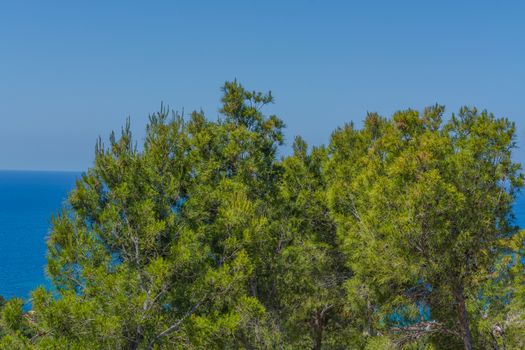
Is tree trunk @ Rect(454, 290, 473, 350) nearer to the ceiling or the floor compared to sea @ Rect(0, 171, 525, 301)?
nearer to the floor

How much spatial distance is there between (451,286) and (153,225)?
8.25 metres

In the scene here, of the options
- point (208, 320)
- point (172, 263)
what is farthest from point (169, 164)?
point (208, 320)

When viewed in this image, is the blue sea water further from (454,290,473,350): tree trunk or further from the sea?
(454,290,473,350): tree trunk

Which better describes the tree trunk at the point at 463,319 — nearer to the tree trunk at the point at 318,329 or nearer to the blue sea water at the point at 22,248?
the tree trunk at the point at 318,329

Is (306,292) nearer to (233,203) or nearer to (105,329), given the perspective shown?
(233,203)

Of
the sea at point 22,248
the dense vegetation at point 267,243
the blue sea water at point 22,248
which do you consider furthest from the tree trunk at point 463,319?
the blue sea water at point 22,248

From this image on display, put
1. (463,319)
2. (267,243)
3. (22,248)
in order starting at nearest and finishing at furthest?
(463,319) → (267,243) → (22,248)

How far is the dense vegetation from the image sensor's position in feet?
32.4

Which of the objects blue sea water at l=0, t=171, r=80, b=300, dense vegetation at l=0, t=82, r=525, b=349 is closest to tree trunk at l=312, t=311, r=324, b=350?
dense vegetation at l=0, t=82, r=525, b=349

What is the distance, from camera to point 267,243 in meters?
13.5

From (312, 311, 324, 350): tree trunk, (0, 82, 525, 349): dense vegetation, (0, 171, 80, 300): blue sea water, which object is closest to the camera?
(0, 82, 525, 349): dense vegetation

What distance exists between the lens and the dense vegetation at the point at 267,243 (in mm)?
9883

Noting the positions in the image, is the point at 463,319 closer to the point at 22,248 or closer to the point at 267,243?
the point at 267,243

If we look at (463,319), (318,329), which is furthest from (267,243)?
(318,329)
